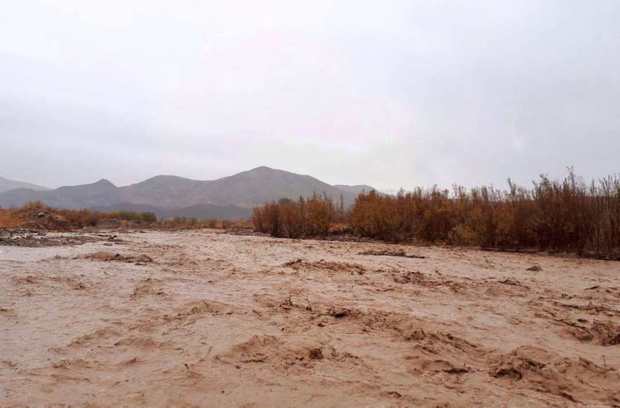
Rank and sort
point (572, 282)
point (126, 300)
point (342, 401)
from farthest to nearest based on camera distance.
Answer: point (572, 282)
point (126, 300)
point (342, 401)

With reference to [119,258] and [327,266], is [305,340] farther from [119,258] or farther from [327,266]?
[119,258]

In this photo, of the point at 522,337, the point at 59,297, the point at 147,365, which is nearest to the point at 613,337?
the point at 522,337

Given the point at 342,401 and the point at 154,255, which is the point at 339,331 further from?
the point at 154,255

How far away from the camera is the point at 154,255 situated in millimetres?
9242

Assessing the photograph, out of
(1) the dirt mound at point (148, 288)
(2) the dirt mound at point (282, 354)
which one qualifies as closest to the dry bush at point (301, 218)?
(1) the dirt mound at point (148, 288)

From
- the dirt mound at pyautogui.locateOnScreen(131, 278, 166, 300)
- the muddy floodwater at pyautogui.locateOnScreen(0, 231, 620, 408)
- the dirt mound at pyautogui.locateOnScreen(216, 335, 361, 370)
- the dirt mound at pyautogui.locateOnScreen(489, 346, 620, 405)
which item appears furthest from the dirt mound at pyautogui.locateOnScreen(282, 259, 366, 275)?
the dirt mound at pyautogui.locateOnScreen(489, 346, 620, 405)

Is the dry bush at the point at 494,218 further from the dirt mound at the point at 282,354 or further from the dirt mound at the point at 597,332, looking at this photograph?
the dirt mound at the point at 282,354

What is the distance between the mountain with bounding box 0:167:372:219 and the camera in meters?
87.6

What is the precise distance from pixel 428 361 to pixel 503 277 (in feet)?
14.4

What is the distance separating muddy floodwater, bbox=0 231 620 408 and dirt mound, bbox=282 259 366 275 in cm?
53

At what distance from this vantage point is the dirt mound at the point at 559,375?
2.52 m

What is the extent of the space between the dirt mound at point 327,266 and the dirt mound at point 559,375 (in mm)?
3932

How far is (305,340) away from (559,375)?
171cm

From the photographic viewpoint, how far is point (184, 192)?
99188mm
